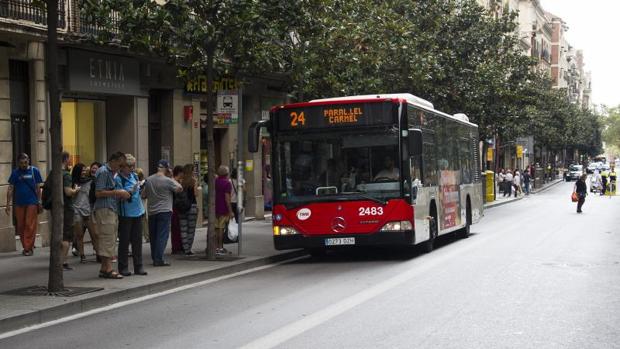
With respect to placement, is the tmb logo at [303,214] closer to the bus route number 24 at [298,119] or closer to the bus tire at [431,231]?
the bus route number 24 at [298,119]

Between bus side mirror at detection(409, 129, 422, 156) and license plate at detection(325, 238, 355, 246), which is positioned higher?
bus side mirror at detection(409, 129, 422, 156)

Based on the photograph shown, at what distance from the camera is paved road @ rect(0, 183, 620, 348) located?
8.16 m

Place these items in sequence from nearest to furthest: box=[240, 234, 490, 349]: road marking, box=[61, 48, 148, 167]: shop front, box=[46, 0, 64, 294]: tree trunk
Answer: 1. box=[240, 234, 490, 349]: road marking
2. box=[46, 0, 64, 294]: tree trunk
3. box=[61, 48, 148, 167]: shop front

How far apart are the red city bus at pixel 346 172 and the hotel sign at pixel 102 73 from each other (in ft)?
18.8

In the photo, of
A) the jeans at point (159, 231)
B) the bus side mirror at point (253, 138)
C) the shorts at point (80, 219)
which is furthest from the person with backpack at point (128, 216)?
the bus side mirror at point (253, 138)

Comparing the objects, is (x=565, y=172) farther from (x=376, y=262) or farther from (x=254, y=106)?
(x=376, y=262)

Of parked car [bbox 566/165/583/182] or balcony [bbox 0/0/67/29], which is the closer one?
balcony [bbox 0/0/67/29]

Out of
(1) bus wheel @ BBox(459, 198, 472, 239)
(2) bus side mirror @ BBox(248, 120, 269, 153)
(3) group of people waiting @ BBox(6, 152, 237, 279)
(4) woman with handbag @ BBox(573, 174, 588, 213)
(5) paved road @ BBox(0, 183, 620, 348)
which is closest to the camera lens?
(5) paved road @ BBox(0, 183, 620, 348)

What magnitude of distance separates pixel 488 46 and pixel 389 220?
24.6 meters

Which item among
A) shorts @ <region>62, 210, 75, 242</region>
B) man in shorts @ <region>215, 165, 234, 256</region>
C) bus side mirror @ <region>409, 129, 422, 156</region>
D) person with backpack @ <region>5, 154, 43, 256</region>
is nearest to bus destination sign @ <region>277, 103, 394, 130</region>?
bus side mirror @ <region>409, 129, 422, 156</region>

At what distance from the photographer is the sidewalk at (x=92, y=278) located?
32.4ft

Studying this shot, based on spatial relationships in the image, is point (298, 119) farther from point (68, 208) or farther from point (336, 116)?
point (68, 208)

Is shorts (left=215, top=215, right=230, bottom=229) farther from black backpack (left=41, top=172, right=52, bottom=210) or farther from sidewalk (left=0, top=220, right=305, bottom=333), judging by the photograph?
black backpack (left=41, top=172, right=52, bottom=210)

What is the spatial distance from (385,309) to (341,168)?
19.6 ft
